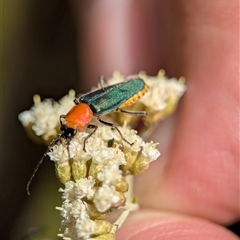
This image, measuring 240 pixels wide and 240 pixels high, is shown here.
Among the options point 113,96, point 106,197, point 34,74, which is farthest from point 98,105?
point 34,74

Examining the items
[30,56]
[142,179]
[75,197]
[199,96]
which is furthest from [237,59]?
[30,56]

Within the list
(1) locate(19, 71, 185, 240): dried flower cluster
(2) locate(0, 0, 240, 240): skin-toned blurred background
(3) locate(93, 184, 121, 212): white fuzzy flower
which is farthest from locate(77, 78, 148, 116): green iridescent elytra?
(2) locate(0, 0, 240, 240): skin-toned blurred background

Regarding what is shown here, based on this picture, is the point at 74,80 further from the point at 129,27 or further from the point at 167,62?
the point at 167,62

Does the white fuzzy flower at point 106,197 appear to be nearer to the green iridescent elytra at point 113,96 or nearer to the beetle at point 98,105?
the beetle at point 98,105

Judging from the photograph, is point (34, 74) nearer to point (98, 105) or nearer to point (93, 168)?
point (98, 105)

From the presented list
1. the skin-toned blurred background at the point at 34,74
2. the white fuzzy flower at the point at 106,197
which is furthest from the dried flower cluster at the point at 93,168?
the skin-toned blurred background at the point at 34,74
